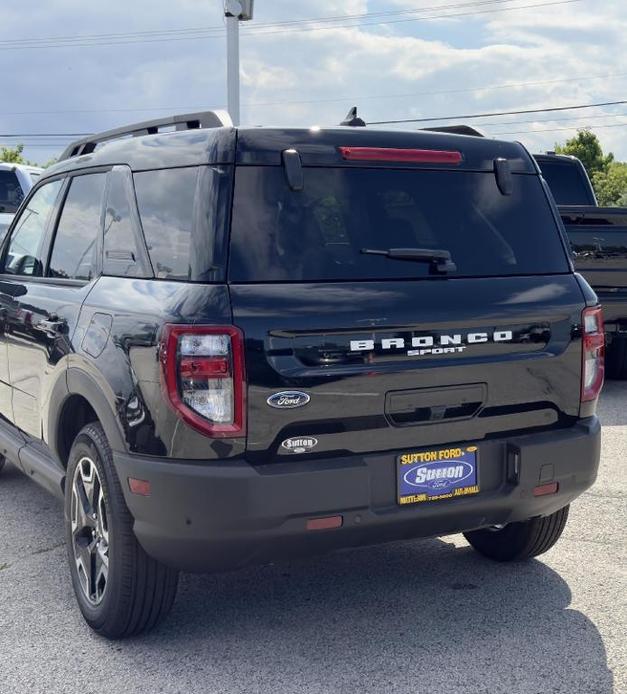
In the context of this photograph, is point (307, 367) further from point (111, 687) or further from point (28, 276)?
point (28, 276)

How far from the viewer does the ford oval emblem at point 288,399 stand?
3.10 meters

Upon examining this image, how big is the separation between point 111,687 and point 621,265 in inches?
272

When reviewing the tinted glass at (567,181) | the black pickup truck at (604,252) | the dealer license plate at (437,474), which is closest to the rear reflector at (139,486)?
the dealer license plate at (437,474)

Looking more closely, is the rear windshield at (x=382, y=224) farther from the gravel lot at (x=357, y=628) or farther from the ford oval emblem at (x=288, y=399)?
the gravel lot at (x=357, y=628)

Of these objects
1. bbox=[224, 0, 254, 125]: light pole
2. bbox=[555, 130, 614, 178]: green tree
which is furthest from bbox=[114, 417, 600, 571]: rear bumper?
bbox=[555, 130, 614, 178]: green tree

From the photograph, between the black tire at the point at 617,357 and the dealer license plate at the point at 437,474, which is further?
the black tire at the point at 617,357

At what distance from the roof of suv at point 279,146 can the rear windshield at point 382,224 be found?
5 cm

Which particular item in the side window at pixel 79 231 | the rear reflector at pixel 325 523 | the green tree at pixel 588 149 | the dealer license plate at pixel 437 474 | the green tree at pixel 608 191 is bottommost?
the green tree at pixel 608 191

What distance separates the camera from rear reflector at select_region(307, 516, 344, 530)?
3.21 metres

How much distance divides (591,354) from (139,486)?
73.1 inches

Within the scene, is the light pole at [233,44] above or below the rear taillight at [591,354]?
above

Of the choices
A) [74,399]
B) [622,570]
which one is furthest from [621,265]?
[74,399]

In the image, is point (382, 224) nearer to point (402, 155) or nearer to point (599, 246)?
point (402, 155)

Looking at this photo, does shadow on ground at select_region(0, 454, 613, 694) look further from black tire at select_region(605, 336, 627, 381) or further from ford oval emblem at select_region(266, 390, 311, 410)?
black tire at select_region(605, 336, 627, 381)
